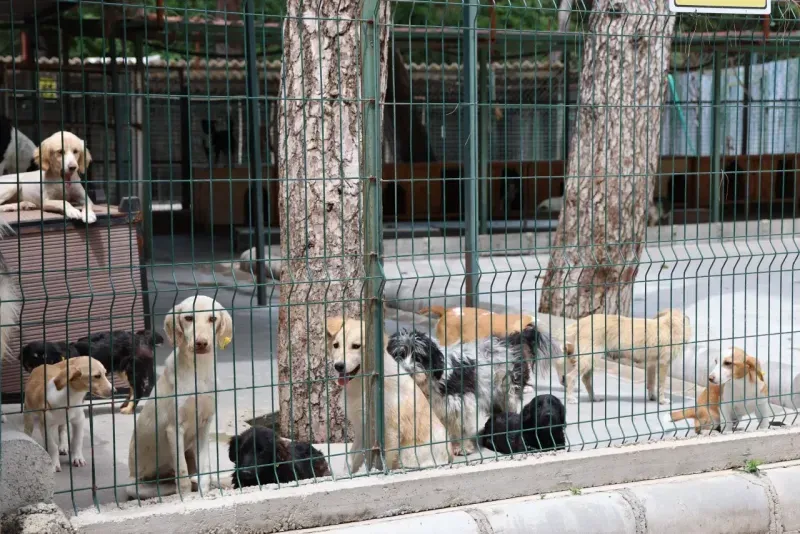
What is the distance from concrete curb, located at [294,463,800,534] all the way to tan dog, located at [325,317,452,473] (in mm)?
347

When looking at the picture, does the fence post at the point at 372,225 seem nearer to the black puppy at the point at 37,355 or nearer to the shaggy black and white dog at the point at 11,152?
the black puppy at the point at 37,355

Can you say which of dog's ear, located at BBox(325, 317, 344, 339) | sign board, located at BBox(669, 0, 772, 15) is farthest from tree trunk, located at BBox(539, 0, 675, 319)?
dog's ear, located at BBox(325, 317, 344, 339)

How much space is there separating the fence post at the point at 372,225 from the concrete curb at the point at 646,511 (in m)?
0.49

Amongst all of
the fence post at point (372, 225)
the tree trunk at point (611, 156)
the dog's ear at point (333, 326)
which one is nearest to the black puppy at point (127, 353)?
the dog's ear at point (333, 326)

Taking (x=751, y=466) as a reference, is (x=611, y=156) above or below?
above

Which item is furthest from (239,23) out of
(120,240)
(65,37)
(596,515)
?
(596,515)

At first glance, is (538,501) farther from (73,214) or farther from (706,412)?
(73,214)

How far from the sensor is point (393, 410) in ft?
15.6

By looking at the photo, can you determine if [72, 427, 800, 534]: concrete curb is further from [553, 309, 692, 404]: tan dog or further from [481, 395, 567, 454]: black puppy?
[553, 309, 692, 404]: tan dog

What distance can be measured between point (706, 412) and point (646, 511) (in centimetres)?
105

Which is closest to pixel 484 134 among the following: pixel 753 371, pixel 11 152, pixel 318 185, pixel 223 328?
pixel 11 152

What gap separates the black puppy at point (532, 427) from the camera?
5.23 metres

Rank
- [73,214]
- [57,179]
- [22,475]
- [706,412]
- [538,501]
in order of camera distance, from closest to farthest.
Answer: [22,475] → [538,501] → [706,412] → [73,214] → [57,179]

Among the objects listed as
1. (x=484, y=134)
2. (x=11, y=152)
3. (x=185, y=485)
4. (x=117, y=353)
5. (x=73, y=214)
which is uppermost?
(x=484, y=134)
